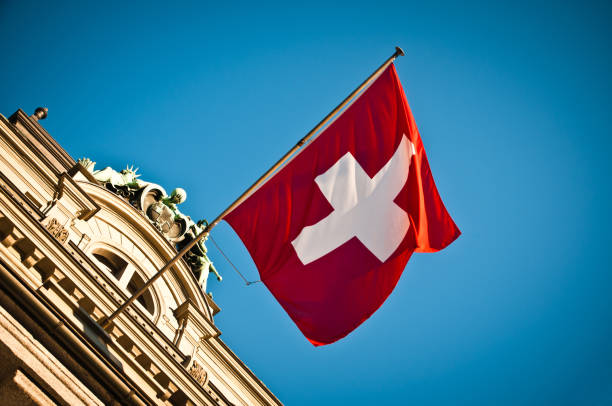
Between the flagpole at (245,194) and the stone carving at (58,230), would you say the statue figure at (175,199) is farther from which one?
the flagpole at (245,194)

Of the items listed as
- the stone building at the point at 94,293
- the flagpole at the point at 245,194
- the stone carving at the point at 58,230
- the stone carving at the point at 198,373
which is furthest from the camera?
the stone carving at the point at 198,373

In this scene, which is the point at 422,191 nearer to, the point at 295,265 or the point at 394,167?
the point at 394,167

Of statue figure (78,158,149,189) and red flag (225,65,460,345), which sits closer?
red flag (225,65,460,345)

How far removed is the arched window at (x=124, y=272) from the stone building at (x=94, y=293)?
0.10ft

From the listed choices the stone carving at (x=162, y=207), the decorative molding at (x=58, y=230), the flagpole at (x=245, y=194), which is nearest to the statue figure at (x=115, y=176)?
the stone carving at (x=162, y=207)

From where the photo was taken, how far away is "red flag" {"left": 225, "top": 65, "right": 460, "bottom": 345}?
1141 centimetres

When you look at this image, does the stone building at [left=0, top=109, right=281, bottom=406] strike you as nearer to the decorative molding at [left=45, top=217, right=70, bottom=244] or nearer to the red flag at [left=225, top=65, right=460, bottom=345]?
the decorative molding at [left=45, top=217, right=70, bottom=244]

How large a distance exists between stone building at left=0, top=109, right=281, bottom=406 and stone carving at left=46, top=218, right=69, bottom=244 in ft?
0.09

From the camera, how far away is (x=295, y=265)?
11.5m

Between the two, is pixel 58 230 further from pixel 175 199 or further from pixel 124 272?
pixel 175 199

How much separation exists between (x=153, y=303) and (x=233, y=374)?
2997 mm

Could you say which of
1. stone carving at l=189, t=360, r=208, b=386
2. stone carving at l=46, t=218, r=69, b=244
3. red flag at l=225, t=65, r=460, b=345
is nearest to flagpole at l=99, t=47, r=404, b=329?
red flag at l=225, t=65, r=460, b=345

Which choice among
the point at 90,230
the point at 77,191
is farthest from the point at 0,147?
the point at 90,230

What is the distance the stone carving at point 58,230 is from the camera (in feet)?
49.4
